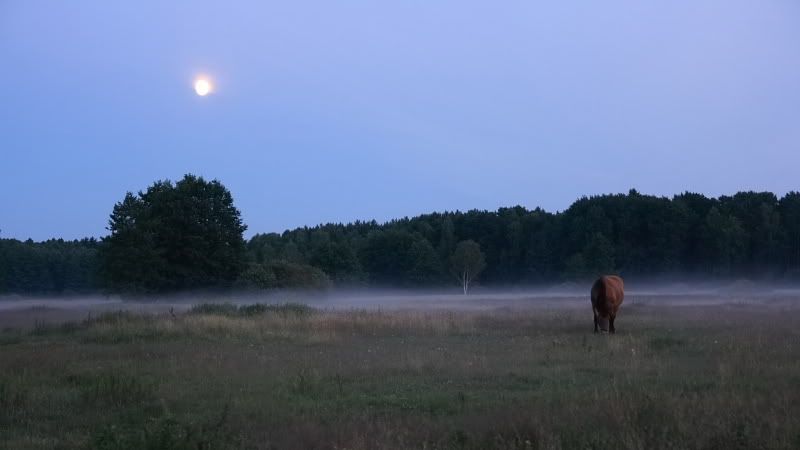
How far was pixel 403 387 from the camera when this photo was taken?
11570 millimetres

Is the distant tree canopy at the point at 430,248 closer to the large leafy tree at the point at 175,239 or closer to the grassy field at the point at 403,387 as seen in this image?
the large leafy tree at the point at 175,239

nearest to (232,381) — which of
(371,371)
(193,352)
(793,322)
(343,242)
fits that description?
(371,371)

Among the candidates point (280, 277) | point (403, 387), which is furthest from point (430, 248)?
point (403, 387)

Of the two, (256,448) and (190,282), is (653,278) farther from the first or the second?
(256,448)

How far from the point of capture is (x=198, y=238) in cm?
4841

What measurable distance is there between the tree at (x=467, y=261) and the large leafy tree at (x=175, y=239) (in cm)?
4646

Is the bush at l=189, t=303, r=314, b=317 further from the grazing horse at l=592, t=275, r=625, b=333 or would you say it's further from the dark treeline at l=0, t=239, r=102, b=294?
the dark treeline at l=0, t=239, r=102, b=294

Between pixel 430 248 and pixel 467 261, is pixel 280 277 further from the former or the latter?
pixel 430 248

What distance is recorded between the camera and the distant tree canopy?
4862cm

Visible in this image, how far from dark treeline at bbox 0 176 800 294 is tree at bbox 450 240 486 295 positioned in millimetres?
759

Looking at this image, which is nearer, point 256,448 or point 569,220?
point 256,448

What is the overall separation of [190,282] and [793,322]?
124ft

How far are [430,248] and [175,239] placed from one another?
181 ft

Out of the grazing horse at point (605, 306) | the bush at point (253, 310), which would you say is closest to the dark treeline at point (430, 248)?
the bush at point (253, 310)
